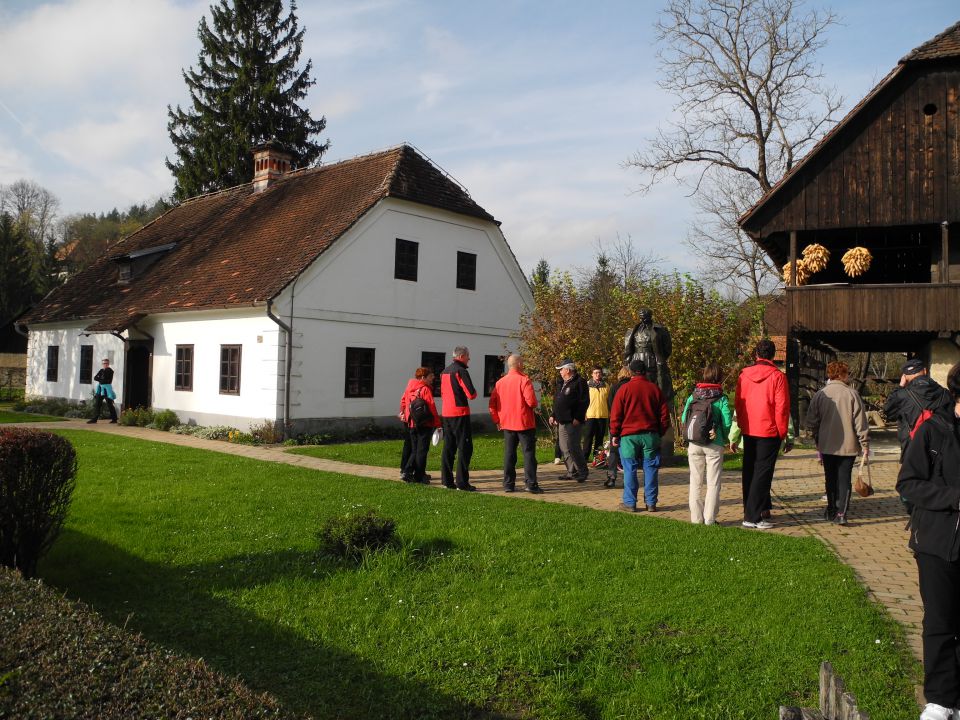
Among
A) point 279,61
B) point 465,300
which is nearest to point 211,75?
point 279,61

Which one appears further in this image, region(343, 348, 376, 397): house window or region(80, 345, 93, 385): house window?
region(80, 345, 93, 385): house window

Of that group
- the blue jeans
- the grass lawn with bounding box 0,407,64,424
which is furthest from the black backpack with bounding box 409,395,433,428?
the grass lawn with bounding box 0,407,64,424

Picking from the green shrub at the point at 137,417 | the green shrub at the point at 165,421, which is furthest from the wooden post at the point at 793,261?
the green shrub at the point at 137,417

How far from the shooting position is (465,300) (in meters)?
21.8

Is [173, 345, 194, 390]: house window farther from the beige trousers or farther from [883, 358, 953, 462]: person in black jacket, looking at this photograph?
[883, 358, 953, 462]: person in black jacket

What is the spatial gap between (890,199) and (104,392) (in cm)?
2059

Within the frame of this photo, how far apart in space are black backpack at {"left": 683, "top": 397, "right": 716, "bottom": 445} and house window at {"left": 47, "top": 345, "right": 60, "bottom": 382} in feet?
78.1

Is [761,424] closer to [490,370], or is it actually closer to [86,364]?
[490,370]

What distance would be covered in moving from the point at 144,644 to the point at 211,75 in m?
35.8

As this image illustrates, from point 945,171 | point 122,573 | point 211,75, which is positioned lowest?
point 122,573

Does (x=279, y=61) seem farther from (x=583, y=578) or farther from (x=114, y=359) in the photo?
(x=583, y=578)

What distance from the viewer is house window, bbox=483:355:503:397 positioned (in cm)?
2255

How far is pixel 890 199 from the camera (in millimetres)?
17266

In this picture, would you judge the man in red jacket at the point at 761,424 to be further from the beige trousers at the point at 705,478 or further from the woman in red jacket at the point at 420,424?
the woman in red jacket at the point at 420,424
